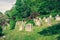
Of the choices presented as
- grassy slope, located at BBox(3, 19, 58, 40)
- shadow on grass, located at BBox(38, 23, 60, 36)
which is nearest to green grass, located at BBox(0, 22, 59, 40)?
grassy slope, located at BBox(3, 19, 58, 40)

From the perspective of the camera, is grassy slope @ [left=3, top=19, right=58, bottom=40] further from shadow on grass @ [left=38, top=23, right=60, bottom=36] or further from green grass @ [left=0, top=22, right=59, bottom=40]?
shadow on grass @ [left=38, top=23, right=60, bottom=36]

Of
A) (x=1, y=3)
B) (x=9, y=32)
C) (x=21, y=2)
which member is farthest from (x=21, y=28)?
(x=1, y=3)

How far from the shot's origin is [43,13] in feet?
52.6

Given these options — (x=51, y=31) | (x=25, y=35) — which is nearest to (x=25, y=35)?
(x=25, y=35)

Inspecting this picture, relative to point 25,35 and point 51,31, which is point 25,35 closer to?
point 25,35

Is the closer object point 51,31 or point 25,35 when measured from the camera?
point 51,31

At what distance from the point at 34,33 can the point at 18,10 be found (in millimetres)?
1840

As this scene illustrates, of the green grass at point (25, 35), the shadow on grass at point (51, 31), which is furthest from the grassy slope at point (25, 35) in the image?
the shadow on grass at point (51, 31)

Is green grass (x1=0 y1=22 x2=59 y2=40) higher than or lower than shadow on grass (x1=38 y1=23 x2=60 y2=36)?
lower

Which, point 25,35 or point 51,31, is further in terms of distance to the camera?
point 25,35

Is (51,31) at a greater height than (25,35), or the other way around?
(51,31)

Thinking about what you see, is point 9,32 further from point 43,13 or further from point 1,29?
point 43,13

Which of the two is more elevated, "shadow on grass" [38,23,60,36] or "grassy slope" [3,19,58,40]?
"shadow on grass" [38,23,60,36]

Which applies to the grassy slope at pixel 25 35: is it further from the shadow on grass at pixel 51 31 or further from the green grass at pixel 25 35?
the shadow on grass at pixel 51 31
